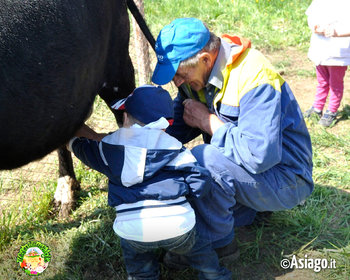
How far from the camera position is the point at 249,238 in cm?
305

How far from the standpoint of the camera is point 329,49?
4.11 m

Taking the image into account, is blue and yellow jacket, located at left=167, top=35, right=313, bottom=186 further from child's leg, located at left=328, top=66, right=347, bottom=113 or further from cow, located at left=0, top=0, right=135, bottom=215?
child's leg, located at left=328, top=66, right=347, bottom=113

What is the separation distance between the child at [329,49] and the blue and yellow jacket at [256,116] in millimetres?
1692

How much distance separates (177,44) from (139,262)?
118 cm

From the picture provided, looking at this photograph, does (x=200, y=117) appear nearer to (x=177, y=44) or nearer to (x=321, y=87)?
(x=177, y=44)

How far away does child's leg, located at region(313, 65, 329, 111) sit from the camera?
436cm

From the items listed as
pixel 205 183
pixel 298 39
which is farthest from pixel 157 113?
pixel 298 39

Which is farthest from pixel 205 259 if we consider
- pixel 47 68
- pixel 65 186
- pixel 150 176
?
pixel 65 186

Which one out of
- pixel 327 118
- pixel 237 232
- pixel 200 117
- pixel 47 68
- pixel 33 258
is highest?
pixel 47 68

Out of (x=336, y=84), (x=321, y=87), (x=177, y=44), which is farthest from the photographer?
(x=321, y=87)

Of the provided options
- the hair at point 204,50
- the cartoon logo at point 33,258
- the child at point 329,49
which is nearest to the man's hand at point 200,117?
the hair at point 204,50

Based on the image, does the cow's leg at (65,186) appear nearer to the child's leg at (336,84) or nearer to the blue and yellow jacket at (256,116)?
the blue and yellow jacket at (256,116)

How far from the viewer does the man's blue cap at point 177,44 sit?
94.3 inches

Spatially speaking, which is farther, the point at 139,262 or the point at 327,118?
the point at 327,118
